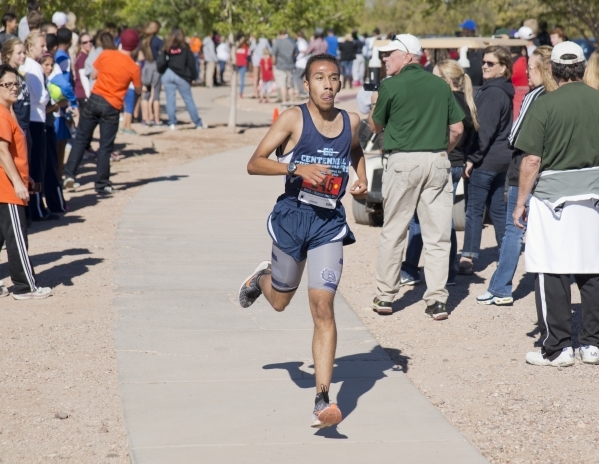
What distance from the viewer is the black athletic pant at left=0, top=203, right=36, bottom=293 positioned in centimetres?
741

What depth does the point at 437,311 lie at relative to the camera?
7199 millimetres

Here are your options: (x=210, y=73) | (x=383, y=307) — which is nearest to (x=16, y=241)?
(x=383, y=307)

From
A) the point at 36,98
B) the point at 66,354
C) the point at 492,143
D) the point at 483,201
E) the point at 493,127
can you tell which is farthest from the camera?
the point at 36,98

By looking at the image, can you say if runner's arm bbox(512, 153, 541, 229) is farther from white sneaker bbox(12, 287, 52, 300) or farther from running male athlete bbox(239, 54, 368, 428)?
white sneaker bbox(12, 287, 52, 300)

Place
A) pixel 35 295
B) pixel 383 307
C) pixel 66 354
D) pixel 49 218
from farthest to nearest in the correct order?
1. pixel 49 218
2. pixel 35 295
3. pixel 383 307
4. pixel 66 354

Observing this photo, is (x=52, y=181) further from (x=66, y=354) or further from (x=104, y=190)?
(x=66, y=354)

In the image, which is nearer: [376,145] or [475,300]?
[475,300]

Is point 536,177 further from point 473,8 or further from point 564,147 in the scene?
point 473,8

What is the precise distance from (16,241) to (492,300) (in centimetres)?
375

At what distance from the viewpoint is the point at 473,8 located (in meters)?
50.2

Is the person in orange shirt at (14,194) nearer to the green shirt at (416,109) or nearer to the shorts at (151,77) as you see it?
the green shirt at (416,109)

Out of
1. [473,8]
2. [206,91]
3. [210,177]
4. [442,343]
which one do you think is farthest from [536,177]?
[473,8]

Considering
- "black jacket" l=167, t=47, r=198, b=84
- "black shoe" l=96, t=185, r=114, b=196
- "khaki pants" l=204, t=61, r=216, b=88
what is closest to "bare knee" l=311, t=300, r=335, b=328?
"black shoe" l=96, t=185, r=114, b=196

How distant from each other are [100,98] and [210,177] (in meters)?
2.37
